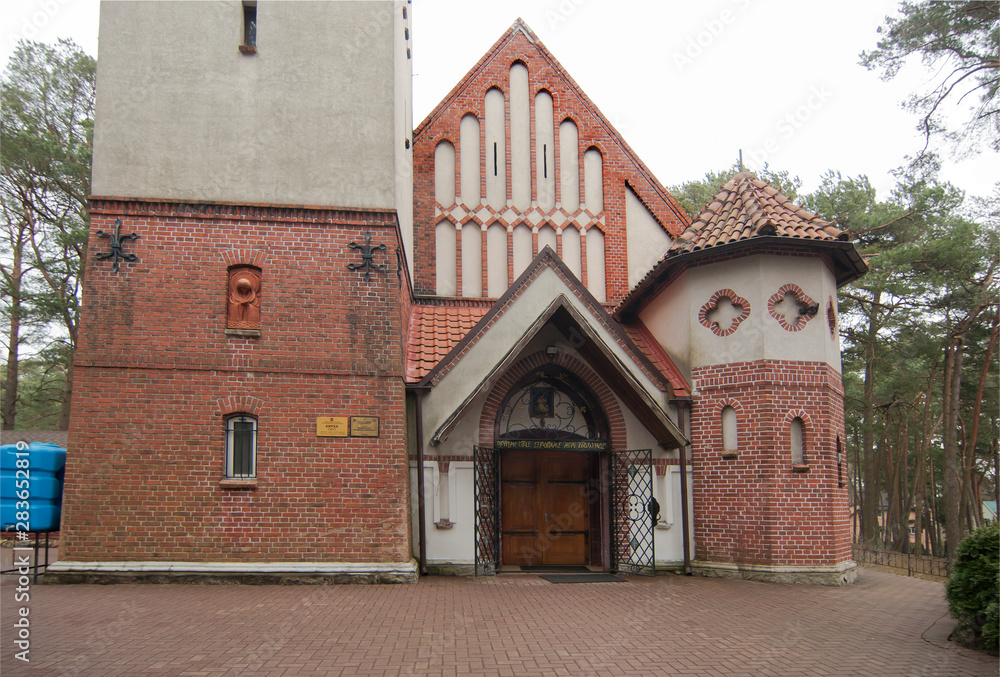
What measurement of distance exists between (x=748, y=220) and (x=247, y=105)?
28.0 ft

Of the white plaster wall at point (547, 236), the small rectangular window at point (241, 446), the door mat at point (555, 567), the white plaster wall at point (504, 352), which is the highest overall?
the white plaster wall at point (547, 236)

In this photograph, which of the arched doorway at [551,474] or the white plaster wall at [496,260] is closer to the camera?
the arched doorway at [551,474]

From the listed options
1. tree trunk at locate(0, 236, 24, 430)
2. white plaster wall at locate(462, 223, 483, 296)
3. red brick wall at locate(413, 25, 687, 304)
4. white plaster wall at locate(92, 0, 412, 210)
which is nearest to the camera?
white plaster wall at locate(92, 0, 412, 210)

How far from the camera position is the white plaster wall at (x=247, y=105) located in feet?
37.9

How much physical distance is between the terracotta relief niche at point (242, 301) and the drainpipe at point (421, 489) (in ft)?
9.18

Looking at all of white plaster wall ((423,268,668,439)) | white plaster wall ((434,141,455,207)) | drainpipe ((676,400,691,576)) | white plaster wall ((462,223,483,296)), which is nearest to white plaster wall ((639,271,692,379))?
drainpipe ((676,400,691,576))

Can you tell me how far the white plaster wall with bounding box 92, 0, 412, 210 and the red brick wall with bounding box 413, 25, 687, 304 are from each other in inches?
156

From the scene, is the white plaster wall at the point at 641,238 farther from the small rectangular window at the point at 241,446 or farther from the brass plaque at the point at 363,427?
the small rectangular window at the point at 241,446

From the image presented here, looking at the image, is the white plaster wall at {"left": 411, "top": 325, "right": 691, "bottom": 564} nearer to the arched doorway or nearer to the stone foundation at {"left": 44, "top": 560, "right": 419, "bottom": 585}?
the arched doorway

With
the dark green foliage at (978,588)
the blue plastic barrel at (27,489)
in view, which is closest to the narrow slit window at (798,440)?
the dark green foliage at (978,588)

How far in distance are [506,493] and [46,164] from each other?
19.7 metres

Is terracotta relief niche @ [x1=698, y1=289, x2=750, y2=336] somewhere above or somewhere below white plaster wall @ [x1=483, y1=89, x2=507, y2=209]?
below

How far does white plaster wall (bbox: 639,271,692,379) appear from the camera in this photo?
45.0 feet

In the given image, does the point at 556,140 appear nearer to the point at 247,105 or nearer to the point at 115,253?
the point at 247,105
